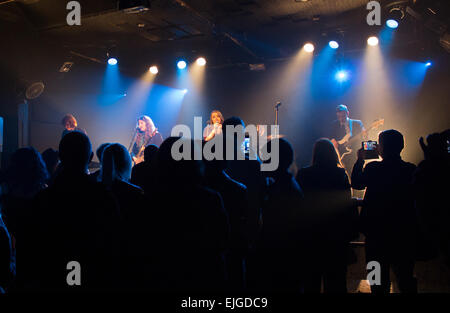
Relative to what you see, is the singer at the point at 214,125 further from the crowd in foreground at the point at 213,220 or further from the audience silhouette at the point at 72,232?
the audience silhouette at the point at 72,232

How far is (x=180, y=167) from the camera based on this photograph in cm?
199

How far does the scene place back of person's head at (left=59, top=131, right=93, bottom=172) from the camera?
206 centimetres

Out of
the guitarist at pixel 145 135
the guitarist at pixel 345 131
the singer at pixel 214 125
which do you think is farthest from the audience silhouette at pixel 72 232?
the guitarist at pixel 345 131

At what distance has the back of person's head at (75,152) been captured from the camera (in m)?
2.06

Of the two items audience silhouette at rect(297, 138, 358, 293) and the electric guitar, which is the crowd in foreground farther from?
the electric guitar

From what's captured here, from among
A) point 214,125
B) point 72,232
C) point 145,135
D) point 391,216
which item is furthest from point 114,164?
point 145,135

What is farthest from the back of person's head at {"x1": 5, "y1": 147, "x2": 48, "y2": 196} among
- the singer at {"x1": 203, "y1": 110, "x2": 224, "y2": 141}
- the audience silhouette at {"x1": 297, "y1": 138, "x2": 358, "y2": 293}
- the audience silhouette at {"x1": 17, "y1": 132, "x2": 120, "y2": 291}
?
the singer at {"x1": 203, "y1": 110, "x2": 224, "y2": 141}

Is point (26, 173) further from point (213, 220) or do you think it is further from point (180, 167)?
point (213, 220)

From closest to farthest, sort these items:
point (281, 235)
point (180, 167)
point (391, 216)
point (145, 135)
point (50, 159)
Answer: point (180, 167) → point (281, 235) → point (391, 216) → point (50, 159) → point (145, 135)

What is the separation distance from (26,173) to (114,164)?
3.33 ft

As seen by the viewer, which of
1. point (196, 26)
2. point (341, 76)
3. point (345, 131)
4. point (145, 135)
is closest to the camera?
point (196, 26)

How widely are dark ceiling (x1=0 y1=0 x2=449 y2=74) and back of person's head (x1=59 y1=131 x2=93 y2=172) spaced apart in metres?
3.71
